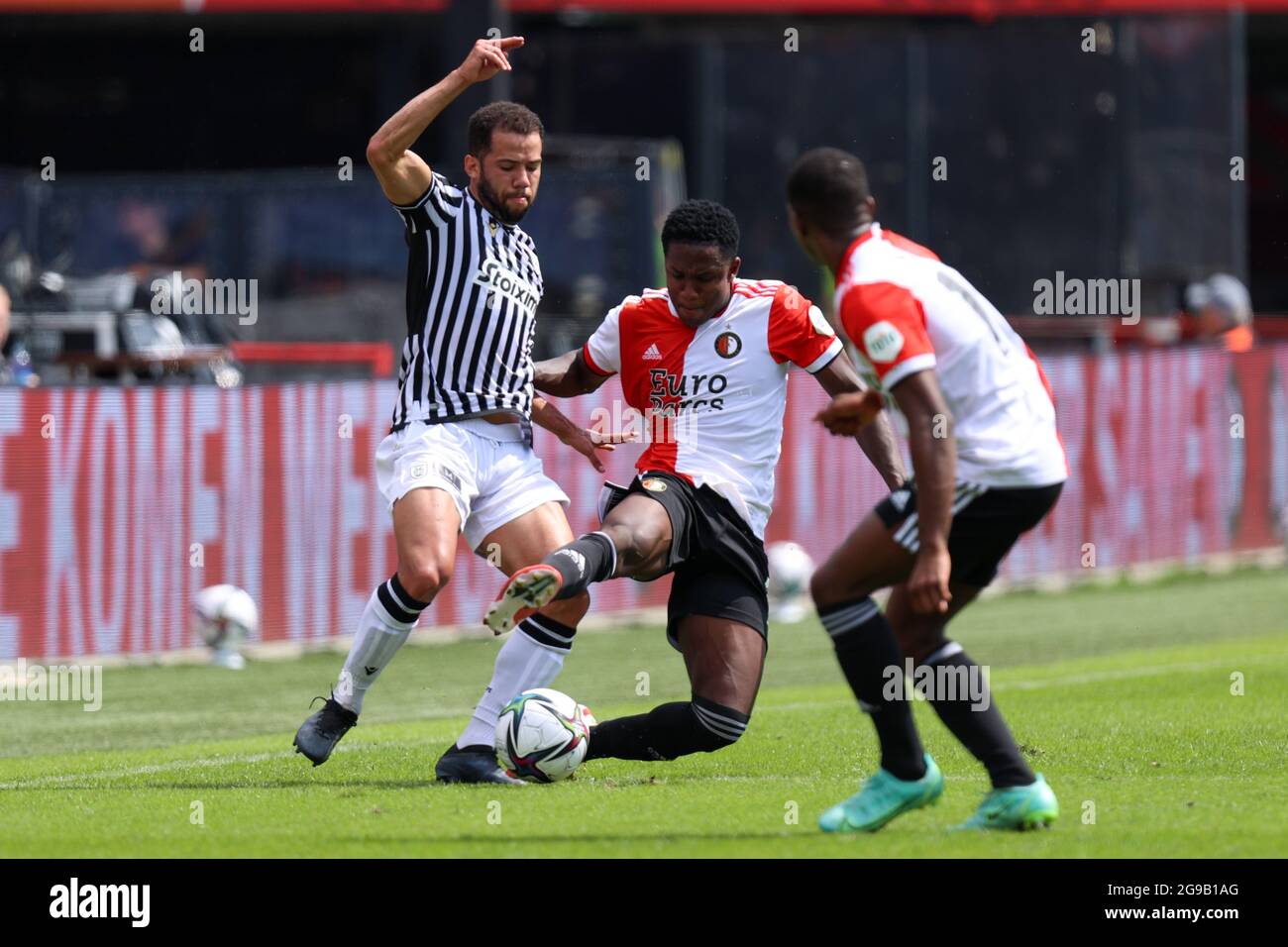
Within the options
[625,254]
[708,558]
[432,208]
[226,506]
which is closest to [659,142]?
[625,254]

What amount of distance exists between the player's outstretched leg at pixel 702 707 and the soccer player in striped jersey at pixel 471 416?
370mm

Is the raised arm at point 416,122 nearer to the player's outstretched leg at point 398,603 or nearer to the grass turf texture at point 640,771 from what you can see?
the player's outstretched leg at point 398,603

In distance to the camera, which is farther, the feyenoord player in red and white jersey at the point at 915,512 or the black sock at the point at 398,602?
the black sock at the point at 398,602

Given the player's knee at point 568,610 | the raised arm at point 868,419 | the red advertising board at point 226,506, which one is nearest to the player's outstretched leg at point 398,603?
the player's knee at point 568,610

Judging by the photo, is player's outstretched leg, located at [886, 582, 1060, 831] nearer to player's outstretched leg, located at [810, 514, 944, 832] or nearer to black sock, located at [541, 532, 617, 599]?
player's outstretched leg, located at [810, 514, 944, 832]

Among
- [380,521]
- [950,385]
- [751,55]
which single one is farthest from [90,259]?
[950,385]

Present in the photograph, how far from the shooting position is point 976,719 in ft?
21.1

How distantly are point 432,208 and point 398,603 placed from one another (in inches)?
58.4

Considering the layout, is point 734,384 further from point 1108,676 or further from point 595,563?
point 1108,676

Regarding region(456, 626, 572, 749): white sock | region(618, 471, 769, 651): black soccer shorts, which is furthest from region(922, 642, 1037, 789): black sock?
region(456, 626, 572, 749): white sock

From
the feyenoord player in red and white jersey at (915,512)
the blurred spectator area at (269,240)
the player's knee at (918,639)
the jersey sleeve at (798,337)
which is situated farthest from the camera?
the blurred spectator area at (269,240)

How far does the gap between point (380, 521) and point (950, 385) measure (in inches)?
389

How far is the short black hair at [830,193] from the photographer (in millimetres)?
6395
